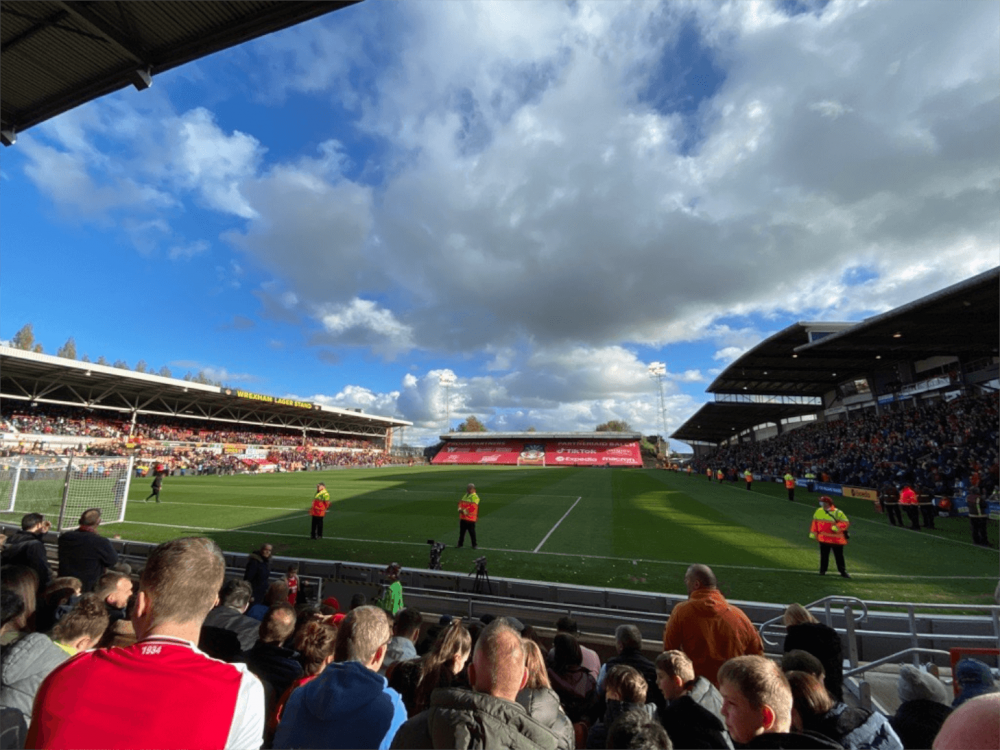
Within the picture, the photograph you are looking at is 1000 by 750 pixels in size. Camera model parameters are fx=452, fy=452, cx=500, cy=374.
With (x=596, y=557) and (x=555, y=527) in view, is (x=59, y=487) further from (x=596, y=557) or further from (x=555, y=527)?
(x=596, y=557)

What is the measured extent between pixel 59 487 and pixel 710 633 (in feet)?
75.4

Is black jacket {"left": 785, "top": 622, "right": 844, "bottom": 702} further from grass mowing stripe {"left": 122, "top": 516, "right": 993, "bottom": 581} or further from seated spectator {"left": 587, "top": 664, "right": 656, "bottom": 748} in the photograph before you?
grass mowing stripe {"left": 122, "top": 516, "right": 993, "bottom": 581}

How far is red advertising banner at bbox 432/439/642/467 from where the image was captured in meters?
65.4

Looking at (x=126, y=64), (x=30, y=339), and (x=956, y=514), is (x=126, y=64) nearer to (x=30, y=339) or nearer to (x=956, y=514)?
(x=956, y=514)

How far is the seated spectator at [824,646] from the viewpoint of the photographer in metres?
3.61

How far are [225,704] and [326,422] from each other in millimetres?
80992

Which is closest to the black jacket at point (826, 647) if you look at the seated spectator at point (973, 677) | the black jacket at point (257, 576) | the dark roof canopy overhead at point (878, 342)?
the seated spectator at point (973, 677)

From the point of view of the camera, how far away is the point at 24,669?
271 centimetres

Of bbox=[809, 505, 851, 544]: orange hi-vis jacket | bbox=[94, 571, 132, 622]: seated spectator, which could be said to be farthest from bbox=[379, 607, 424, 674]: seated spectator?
bbox=[809, 505, 851, 544]: orange hi-vis jacket

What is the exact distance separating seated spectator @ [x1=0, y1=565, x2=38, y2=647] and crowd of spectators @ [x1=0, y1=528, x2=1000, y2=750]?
19mm

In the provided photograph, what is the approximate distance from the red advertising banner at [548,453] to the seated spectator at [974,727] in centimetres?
6391

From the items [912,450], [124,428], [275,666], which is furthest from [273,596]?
[124,428]

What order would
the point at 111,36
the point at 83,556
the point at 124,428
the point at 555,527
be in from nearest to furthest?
1. the point at 83,556
2. the point at 111,36
3. the point at 555,527
4. the point at 124,428

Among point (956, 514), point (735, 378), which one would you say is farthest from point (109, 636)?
point (735, 378)
